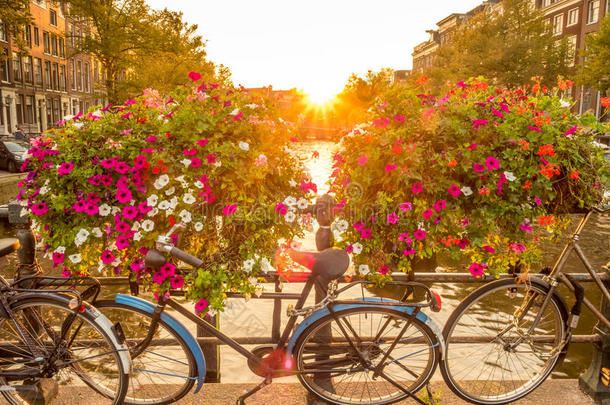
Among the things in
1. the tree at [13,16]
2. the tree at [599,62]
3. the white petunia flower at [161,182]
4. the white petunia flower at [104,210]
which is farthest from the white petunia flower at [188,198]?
the tree at [599,62]

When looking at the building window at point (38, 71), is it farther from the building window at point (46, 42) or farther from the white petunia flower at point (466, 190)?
the white petunia flower at point (466, 190)

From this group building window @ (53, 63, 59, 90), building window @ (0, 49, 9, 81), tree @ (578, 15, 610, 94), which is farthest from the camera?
building window @ (53, 63, 59, 90)

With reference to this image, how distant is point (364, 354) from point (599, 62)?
26.9 meters

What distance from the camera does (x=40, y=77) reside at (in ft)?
149

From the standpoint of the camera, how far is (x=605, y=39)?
24.6m

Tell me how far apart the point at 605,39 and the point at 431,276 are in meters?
26.9

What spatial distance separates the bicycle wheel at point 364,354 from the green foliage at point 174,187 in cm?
53

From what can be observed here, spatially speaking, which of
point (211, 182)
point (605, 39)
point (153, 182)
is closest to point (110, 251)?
point (153, 182)

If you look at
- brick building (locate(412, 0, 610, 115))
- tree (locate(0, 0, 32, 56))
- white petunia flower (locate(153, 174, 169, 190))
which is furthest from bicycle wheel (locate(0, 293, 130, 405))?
brick building (locate(412, 0, 610, 115))

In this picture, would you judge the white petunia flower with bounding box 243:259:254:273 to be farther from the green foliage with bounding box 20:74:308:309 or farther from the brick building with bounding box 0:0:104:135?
the brick building with bounding box 0:0:104:135

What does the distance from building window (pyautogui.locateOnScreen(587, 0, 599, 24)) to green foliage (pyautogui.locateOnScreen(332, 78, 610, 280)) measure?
4062cm

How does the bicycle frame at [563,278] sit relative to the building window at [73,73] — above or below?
below

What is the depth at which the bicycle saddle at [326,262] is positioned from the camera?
9.03 ft

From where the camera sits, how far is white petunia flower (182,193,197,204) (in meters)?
2.70
